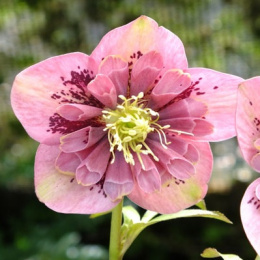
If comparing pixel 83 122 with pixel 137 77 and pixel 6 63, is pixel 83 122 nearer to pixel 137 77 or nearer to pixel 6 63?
pixel 137 77

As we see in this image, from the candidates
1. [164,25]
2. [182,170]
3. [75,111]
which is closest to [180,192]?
[182,170]

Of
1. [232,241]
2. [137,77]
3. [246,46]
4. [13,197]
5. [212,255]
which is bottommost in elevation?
[232,241]

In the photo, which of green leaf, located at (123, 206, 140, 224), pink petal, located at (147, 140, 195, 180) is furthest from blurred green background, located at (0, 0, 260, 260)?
pink petal, located at (147, 140, 195, 180)

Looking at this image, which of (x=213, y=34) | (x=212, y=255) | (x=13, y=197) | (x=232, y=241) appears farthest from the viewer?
(x=213, y=34)

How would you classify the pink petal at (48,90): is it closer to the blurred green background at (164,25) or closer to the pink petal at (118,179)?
the pink petal at (118,179)

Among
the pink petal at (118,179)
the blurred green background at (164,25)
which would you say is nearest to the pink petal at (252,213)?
the pink petal at (118,179)

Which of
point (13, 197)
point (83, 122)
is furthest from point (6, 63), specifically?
point (83, 122)
